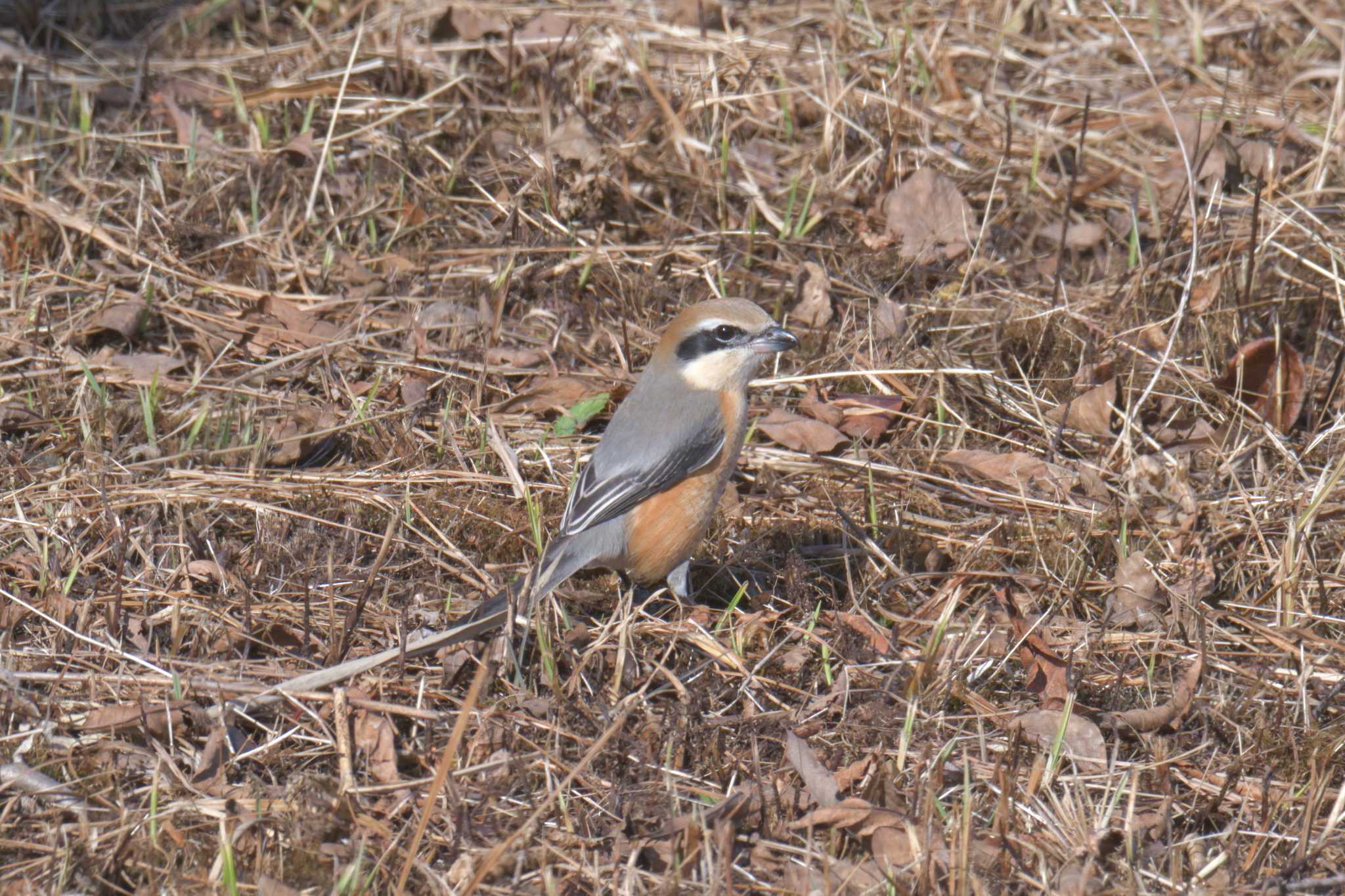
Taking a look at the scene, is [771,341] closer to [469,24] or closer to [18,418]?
[18,418]

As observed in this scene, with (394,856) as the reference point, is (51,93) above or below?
above

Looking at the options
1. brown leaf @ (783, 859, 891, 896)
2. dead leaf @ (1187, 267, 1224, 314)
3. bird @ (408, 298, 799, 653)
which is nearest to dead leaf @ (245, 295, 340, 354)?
bird @ (408, 298, 799, 653)

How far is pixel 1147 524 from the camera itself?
595 cm

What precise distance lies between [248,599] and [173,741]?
2.34ft

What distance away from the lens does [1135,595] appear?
18.2 ft

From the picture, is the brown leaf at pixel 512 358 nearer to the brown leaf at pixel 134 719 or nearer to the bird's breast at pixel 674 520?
the bird's breast at pixel 674 520

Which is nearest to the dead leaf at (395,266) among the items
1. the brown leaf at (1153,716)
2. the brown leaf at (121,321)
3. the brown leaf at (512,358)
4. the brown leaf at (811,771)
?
the brown leaf at (512,358)

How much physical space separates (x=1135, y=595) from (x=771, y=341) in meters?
1.77

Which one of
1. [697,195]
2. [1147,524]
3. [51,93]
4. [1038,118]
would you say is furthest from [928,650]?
[51,93]

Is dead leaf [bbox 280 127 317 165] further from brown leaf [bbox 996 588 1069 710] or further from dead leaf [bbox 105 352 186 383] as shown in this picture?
brown leaf [bbox 996 588 1069 710]

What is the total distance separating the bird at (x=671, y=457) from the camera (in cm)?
544

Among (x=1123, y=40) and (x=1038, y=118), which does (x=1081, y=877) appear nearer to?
(x=1038, y=118)

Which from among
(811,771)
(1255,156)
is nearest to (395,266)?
(811,771)

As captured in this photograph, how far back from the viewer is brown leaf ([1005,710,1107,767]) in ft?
15.5
